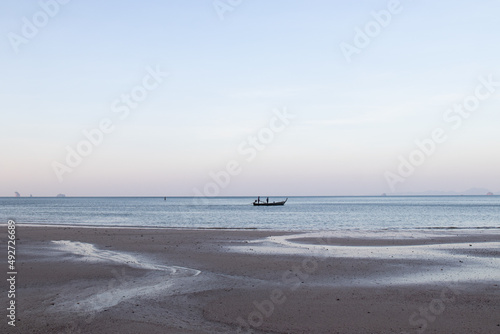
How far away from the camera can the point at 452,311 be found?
376 inches

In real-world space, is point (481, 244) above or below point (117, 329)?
below

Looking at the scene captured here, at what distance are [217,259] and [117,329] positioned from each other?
8.92m

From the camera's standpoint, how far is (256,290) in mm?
11648

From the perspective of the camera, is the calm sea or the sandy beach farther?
the calm sea

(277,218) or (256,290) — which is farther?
(277,218)

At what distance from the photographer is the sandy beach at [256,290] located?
28.5ft

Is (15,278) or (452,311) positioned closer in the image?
(452,311)

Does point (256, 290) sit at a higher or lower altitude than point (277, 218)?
higher

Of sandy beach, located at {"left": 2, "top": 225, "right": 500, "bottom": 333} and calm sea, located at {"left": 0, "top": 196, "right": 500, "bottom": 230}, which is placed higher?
sandy beach, located at {"left": 2, "top": 225, "right": 500, "bottom": 333}

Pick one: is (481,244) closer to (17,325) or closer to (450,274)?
(450,274)

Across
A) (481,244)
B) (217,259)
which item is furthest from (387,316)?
(481,244)

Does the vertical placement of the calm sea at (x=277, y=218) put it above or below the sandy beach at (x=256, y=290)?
below

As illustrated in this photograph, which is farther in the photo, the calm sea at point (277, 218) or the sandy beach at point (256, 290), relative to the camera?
the calm sea at point (277, 218)

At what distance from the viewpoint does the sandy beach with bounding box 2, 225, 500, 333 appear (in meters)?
8.68
